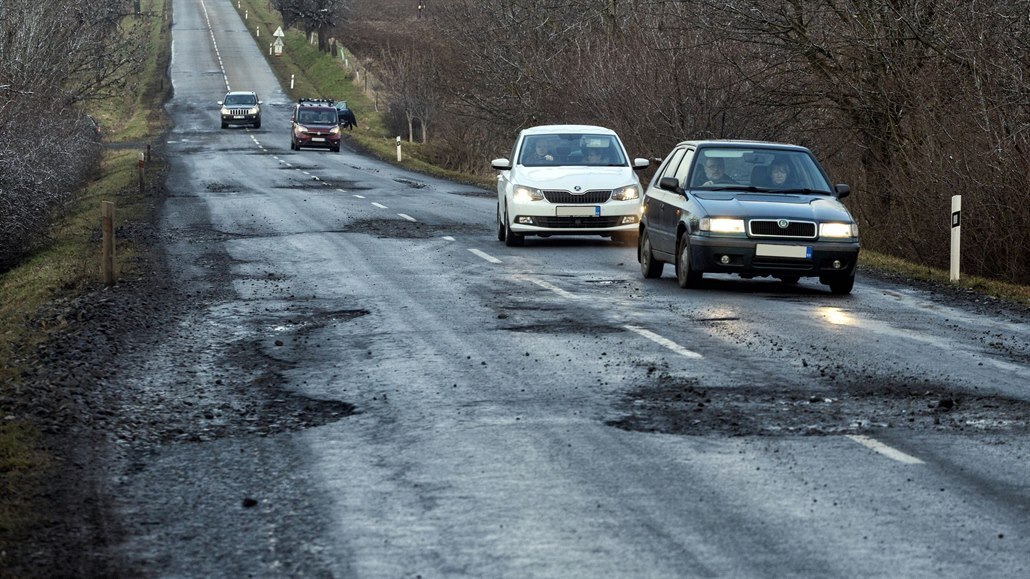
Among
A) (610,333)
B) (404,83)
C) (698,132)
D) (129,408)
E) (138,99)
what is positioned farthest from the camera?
(138,99)

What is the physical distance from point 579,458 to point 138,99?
9477 centimetres

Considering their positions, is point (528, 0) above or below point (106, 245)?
above

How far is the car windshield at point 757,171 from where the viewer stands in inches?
645

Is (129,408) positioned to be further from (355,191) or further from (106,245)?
(355,191)

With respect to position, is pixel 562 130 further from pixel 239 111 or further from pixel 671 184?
pixel 239 111

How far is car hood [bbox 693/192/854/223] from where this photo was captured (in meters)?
15.4

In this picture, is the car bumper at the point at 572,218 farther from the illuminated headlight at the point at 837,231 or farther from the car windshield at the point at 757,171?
the illuminated headlight at the point at 837,231

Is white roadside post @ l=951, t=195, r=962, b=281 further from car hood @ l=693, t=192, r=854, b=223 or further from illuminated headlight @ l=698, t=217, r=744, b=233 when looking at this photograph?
illuminated headlight @ l=698, t=217, r=744, b=233

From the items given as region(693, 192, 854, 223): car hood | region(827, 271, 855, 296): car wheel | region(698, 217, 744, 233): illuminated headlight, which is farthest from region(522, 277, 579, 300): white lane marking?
region(827, 271, 855, 296): car wheel

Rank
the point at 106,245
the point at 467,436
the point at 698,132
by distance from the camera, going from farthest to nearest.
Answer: the point at 698,132
the point at 106,245
the point at 467,436

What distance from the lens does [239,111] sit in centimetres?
7800

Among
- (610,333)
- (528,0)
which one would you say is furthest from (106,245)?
(528,0)

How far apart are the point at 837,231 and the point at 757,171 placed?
1412mm

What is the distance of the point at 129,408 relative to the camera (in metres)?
9.34
